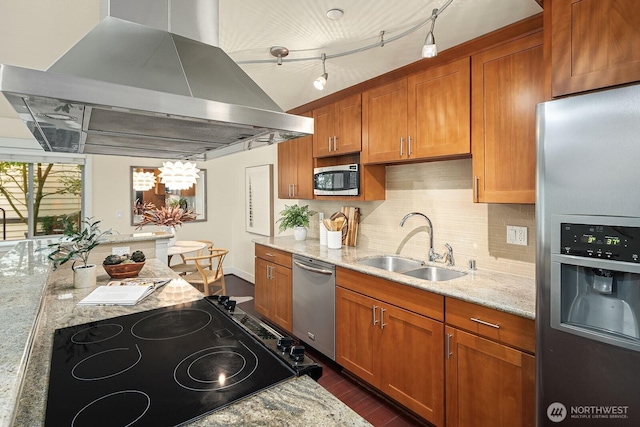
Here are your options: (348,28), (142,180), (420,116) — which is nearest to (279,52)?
(348,28)

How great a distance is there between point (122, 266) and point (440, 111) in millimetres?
2293

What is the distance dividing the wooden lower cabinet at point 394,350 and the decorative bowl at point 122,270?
4.73 ft

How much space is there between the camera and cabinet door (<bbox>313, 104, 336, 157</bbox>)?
3156mm

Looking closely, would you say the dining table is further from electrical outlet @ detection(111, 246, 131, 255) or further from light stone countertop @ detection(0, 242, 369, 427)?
light stone countertop @ detection(0, 242, 369, 427)

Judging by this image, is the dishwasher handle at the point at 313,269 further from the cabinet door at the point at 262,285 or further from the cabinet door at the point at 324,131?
the cabinet door at the point at 324,131

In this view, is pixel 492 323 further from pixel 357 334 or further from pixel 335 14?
pixel 335 14

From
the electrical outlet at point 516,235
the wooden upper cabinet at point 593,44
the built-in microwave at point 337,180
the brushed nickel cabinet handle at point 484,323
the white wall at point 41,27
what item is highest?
the white wall at point 41,27

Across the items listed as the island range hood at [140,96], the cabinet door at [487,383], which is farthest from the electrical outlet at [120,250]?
the cabinet door at [487,383]

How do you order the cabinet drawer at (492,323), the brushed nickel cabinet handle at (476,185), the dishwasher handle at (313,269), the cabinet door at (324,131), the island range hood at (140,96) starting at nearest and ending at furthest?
the island range hood at (140,96), the cabinet drawer at (492,323), the brushed nickel cabinet handle at (476,185), the dishwasher handle at (313,269), the cabinet door at (324,131)

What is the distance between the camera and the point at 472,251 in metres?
2.39

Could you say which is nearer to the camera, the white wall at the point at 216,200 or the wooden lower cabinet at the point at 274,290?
the wooden lower cabinet at the point at 274,290

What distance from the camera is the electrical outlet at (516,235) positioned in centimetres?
212

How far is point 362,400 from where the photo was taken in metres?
2.31

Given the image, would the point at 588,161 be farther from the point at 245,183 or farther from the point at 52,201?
the point at 52,201
